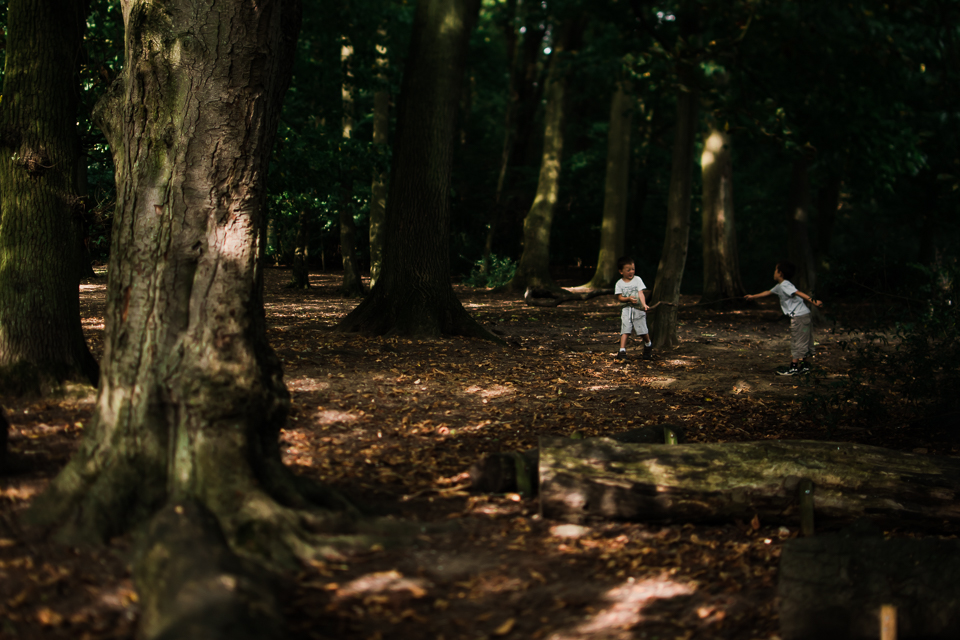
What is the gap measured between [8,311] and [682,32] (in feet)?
36.3

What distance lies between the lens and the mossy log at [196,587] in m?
2.68

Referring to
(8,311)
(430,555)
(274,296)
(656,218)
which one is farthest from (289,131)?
(656,218)

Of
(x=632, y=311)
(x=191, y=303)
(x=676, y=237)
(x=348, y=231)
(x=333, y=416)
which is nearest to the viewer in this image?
(x=191, y=303)

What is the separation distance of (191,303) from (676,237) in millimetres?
8882

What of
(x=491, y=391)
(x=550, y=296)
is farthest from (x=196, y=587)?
(x=550, y=296)

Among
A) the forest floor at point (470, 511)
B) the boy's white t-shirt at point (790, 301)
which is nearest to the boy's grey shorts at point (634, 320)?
the forest floor at point (470, 511)

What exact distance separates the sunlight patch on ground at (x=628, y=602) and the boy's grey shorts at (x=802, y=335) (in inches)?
255

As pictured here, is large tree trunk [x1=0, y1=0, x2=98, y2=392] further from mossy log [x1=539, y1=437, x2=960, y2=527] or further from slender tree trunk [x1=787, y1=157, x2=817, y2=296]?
slender tree trunk [x1=787, y1=157, x2=817, y2=296]

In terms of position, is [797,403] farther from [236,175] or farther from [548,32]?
[548,32]

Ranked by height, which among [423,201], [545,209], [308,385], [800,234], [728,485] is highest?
[545,209]

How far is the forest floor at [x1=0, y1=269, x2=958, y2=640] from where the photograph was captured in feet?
11.2

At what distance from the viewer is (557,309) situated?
715 inches

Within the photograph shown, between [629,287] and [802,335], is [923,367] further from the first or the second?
[629,287]

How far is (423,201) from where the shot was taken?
1112 cm
